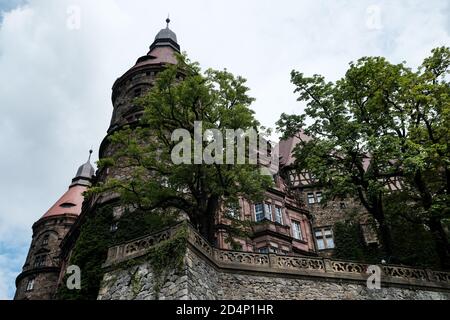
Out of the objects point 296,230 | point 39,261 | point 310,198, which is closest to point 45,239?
point 39,261

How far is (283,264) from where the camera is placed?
1415cm

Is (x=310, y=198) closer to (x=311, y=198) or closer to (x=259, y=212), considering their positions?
(x=311, y=198)

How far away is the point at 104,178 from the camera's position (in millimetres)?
23391

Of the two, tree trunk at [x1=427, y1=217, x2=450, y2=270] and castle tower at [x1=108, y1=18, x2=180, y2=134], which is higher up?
castle tower at [x1=108, y1=18, x2=180, y2=134]

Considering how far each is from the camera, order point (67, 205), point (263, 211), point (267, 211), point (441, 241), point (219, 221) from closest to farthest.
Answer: point (441, 241) < point (219, 221) < point (263, 211) < point (267, 211) < point (67, 205)

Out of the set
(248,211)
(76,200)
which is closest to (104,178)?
(248,211)

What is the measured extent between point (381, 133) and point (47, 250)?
31091 mm

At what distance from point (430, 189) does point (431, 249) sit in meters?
4.65

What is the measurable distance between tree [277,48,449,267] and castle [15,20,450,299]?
2181mm

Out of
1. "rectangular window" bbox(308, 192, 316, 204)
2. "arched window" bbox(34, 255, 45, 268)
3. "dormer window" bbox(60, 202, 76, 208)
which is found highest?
"dormer window" bbox(60, 202, 76, 208)

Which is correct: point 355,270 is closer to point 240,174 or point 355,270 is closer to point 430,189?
point 240,174

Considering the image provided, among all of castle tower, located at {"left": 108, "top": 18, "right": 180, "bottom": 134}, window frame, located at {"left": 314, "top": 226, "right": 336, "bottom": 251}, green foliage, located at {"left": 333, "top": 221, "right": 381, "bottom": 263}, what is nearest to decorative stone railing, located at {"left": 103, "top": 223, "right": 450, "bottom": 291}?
green foliage, located at {"left": 333, "top": 221, "right": 381, "bottom": 263}

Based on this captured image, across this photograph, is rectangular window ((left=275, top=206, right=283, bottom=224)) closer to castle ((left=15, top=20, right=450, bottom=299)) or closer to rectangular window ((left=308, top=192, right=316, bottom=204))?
castle ((left=15, top=20, right=450, bottom=299))

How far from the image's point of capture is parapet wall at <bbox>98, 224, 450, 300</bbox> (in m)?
11.9
